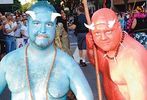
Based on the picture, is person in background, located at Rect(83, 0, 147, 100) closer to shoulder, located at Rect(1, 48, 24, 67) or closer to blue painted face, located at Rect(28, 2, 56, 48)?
blue painted face, located at Rect(28, 2, 56, 48)

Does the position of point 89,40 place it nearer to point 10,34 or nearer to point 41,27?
point 41,27

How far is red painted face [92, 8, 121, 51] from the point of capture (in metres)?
2.75

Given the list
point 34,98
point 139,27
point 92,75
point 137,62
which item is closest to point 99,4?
point 137,62

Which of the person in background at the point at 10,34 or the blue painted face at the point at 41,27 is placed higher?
the blue painted face at the point at 41,27

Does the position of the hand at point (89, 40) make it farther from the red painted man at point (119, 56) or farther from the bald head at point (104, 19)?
the bald head at point (104, 19)

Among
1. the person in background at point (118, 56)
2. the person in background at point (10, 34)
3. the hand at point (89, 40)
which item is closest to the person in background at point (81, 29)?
the person in background at point (10, 34)

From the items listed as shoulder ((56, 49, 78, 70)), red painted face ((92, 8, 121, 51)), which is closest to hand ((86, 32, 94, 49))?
red painted face ((92, 8, 121, 51))

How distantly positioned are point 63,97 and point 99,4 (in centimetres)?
91

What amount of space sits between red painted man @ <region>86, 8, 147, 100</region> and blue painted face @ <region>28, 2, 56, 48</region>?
0.28 m

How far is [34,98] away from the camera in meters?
2.64

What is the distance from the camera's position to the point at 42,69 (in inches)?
105

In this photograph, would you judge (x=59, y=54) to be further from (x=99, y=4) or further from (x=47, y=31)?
(x=99, y=4)

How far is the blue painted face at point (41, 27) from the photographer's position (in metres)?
2.61

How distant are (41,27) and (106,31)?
1.40 feet
